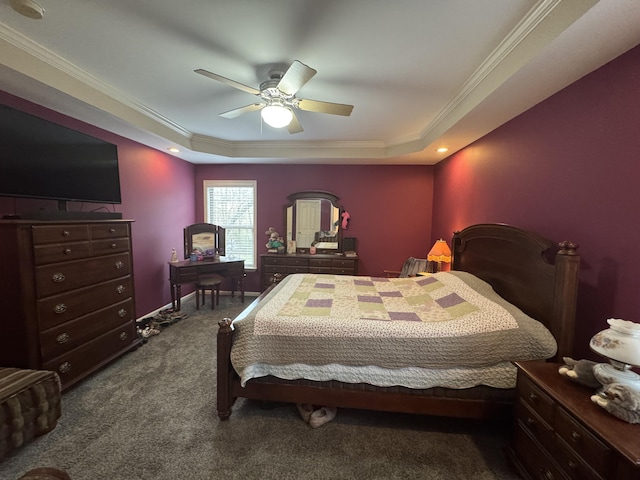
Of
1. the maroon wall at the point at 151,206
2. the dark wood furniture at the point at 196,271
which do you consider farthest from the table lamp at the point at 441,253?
the maroon wall at the point at 151,206

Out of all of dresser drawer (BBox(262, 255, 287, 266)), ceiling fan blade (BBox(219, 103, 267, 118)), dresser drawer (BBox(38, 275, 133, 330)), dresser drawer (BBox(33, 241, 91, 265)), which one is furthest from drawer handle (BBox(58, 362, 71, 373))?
dresser drawer (BBox(262, 255, 287, 266))

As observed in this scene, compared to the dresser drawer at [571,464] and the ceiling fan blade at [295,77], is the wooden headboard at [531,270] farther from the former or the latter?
the ceiling fan blade at [295,77]

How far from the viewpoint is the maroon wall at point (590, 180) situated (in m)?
1.39

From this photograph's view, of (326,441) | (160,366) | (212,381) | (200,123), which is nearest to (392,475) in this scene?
(326,441)

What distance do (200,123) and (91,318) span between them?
2.44 m

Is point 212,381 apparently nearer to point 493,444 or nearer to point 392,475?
point 392,475

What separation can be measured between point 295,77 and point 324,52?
1.00ft

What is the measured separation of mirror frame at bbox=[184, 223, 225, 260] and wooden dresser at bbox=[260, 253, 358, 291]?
2.38ft

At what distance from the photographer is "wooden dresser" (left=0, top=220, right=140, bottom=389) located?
1791mm

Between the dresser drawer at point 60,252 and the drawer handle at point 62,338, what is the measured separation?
0.56 meters

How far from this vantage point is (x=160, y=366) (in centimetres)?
252

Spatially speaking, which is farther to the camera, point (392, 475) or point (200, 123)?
point (200, 123)

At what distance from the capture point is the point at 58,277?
1986 mm

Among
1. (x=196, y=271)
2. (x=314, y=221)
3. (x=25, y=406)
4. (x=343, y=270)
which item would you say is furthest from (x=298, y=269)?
(x=25, y=406)
